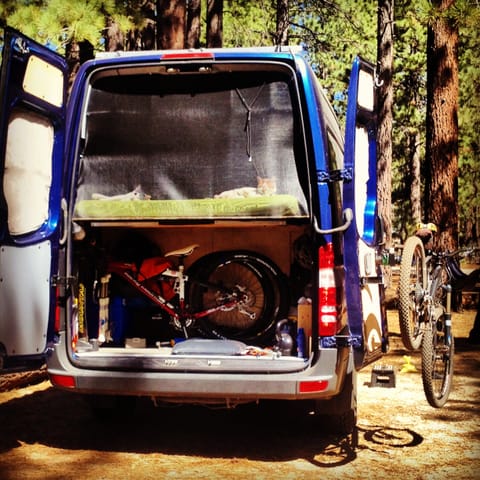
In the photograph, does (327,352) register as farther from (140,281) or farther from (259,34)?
(259,34)

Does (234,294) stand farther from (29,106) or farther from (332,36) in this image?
(332,36)

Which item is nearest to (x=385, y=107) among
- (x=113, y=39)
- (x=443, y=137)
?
(x=443, y=137)

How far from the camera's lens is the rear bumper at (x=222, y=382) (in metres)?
4.98

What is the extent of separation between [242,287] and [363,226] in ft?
4.42

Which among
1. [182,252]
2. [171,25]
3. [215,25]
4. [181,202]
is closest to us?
[181,202]

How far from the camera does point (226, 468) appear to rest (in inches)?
202

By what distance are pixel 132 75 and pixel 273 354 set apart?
2.25 m

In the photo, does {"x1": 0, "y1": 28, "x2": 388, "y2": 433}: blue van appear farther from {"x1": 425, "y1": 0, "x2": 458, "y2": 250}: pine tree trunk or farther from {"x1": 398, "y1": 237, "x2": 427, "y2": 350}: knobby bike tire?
{"x1": 425, "y1": 0, "x2": 458, "y2": 250}: pine tree trunk

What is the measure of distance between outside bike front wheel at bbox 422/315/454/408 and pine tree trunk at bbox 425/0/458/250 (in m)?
7.16

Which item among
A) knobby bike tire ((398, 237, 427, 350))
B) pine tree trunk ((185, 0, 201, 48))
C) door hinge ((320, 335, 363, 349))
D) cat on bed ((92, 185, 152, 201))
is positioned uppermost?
pine tree trunk ((185, 0, 201, 48))

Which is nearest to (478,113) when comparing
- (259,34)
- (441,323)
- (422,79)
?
(422,79)

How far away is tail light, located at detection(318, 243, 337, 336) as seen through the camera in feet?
16.5

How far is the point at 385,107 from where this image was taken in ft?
58.3

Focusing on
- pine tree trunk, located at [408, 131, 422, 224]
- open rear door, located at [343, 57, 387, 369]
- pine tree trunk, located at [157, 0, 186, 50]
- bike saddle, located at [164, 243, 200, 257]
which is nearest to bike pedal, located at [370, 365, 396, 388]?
open rear door, located at [343, 57, 387, 369]
